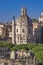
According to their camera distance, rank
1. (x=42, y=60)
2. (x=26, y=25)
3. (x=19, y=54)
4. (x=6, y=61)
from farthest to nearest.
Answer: (x=26, y=25) < (x=19, y=54) < (x=42, y=60) < (x=6, y=61)

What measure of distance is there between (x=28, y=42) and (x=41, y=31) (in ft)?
20.1

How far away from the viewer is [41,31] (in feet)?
192

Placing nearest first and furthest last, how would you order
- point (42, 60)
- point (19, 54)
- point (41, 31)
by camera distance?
point (42, 60) < point (19, 54) < point (41, 31)

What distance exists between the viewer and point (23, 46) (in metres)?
47.2

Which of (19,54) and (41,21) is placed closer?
(19,54)

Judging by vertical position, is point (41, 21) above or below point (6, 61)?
above

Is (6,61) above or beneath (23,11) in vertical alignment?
beneath

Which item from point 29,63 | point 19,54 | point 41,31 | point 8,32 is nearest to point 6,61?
point 29,63

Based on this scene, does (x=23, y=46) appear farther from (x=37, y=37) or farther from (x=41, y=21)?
(x=41, y=21)

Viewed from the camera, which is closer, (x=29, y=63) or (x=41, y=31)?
(x=29, y=63)

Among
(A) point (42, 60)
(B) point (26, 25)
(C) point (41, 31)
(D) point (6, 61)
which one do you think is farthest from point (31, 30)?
(D) point (6, 61)

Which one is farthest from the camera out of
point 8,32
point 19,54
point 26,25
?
point 8,32

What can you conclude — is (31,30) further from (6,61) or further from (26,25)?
(6,61)

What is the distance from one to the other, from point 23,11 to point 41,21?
13922 millimetres
